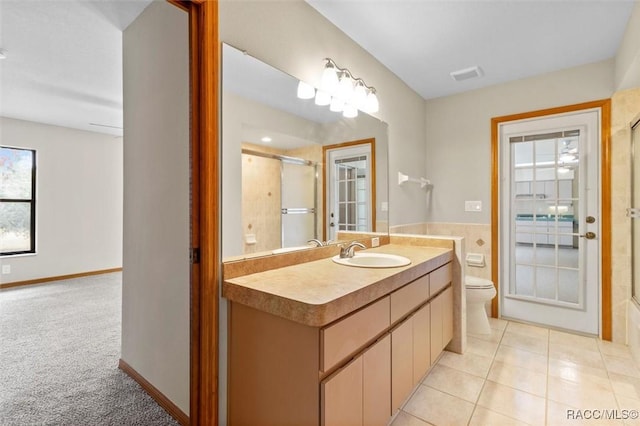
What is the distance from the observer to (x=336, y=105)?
2203 millimetres

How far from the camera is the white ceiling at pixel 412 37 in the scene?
A: 2027 millimetres

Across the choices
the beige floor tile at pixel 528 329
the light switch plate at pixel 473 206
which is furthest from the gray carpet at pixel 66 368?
the light switch plate at pixel 473 206

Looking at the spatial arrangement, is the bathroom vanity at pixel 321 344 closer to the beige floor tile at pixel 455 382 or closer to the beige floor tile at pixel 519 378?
the beige floor tile at pixel 455 382

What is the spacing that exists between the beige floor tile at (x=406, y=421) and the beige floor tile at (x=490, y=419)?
264mm

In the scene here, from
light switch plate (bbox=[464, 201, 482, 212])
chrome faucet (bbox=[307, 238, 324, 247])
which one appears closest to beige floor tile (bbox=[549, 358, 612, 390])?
light switch plate (bbox=[464, 201, 482, 212])

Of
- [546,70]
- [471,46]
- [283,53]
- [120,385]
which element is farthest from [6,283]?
[546,70]

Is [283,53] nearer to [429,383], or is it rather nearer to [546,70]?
[429,383]

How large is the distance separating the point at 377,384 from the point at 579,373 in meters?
1.74

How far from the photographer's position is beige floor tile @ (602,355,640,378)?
7.14 ft

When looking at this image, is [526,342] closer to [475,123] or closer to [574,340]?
[574,340]

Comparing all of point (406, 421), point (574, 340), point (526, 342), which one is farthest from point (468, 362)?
point (574, 340)

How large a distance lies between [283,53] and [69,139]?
16.0ft

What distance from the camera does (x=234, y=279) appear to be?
1.49 m

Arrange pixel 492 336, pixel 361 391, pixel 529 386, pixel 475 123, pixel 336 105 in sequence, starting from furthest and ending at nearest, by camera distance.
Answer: pixel 475 123 → pixel 492 336 → pixel 336 105 → pixel 529 386 → pixel 361 391
